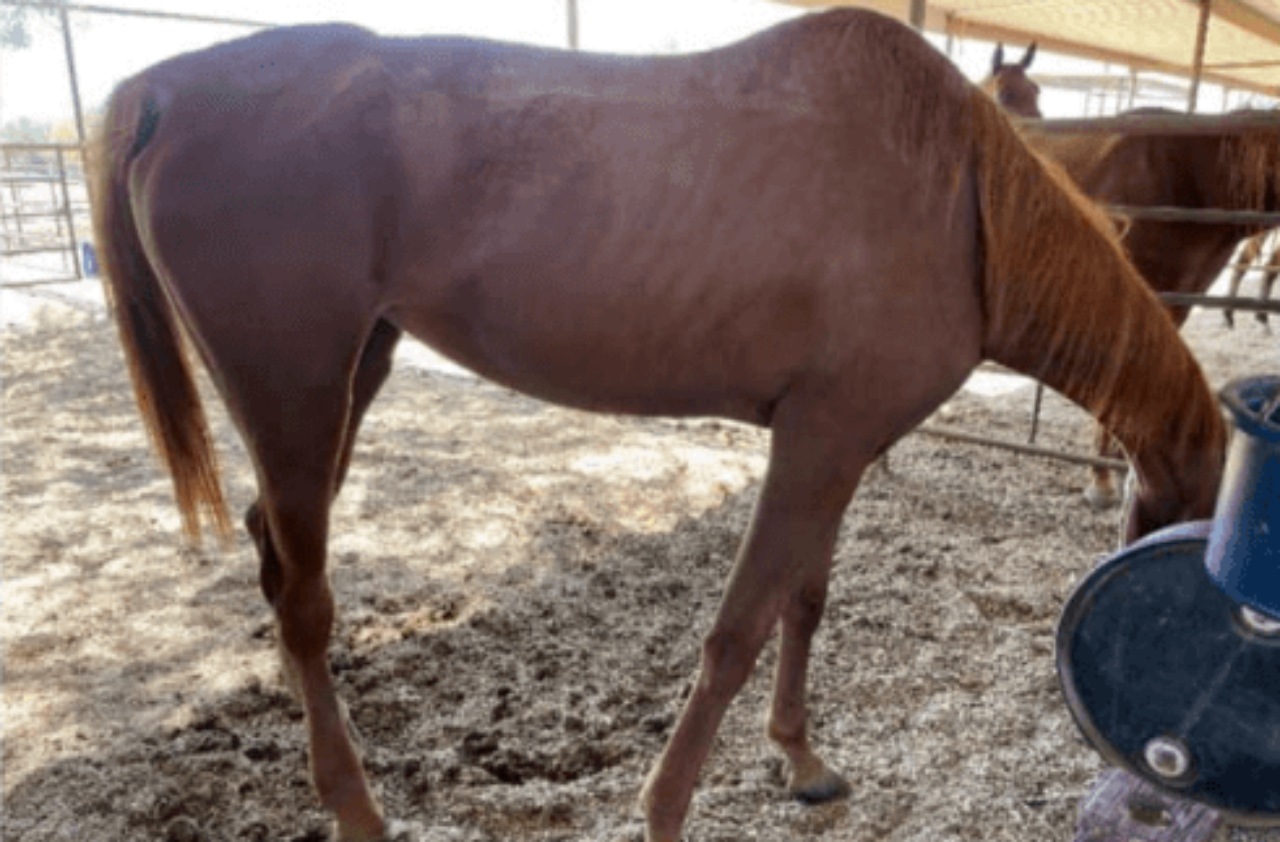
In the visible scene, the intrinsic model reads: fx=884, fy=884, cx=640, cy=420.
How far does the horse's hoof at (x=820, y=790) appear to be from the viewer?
207cm

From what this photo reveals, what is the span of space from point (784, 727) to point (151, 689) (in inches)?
66.7

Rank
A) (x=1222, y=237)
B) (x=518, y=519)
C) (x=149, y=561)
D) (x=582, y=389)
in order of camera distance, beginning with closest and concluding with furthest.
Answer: (x=582, y=389), (x=149, y=561), (x=518, y=519), (x=1222, y=237)

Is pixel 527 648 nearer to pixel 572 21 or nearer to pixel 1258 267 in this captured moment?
pixel 572 21

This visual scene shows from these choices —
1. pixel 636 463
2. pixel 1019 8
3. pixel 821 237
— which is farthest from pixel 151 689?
pixel 1019 8

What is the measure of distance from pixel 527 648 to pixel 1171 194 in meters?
3.38

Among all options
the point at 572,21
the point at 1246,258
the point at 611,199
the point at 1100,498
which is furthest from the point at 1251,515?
the point at 1246,258

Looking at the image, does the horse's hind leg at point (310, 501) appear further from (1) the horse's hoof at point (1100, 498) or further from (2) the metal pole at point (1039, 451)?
(1) the horse's hoof at point (1100, 498)

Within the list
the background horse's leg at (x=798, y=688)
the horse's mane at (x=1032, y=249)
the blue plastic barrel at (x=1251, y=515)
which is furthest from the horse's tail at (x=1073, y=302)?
the background horse's leg at (x=798, y=688)

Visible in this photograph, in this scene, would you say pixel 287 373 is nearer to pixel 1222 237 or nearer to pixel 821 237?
pixel 821 237

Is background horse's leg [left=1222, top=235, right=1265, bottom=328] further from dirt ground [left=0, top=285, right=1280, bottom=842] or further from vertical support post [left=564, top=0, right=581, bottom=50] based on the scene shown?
vertical support post [left=564, top=0, right=581, bottom=50]

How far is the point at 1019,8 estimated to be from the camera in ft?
22.5

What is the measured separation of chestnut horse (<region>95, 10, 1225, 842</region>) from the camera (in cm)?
166

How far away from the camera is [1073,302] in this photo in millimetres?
1770

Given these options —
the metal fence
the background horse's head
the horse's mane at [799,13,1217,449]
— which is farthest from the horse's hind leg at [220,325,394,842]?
the metal fence
